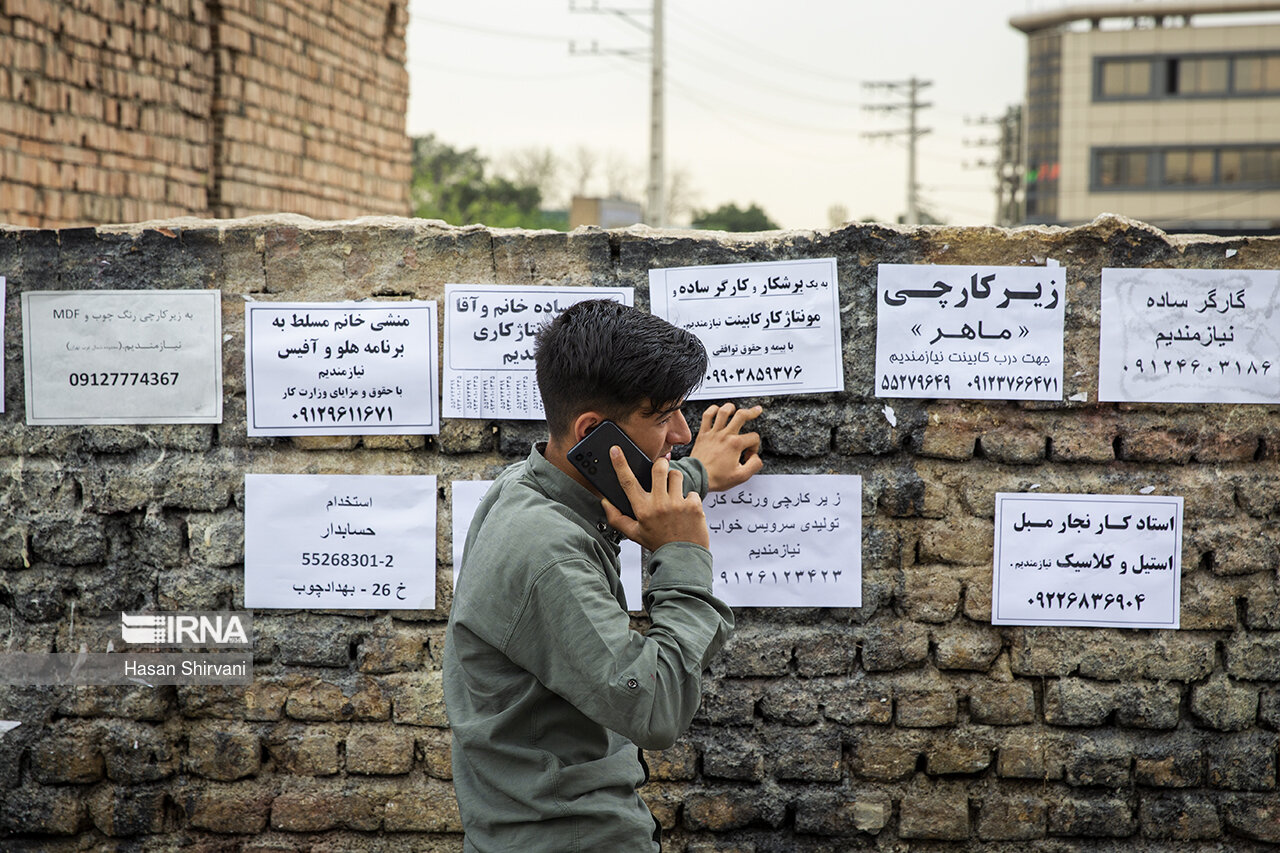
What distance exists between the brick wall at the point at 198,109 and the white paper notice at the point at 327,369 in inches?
108

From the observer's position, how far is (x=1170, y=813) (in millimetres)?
2887

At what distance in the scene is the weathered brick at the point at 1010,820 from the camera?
9.53 feet

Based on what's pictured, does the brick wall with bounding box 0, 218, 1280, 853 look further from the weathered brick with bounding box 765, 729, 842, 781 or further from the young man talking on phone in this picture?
the young man talking on phone

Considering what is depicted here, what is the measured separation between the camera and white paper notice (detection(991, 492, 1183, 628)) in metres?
2.90

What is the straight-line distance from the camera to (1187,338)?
9.50 feet

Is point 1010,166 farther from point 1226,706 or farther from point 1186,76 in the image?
point 1226,706

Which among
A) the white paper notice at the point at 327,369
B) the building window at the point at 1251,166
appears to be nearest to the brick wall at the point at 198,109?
the white paper notice at the point at 327,369

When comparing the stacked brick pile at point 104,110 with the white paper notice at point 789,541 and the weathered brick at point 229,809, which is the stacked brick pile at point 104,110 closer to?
the weathered brick at point 229,809

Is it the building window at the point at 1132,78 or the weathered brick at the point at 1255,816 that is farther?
the building window at the point at 1132,78

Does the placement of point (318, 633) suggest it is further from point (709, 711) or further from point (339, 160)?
point (339, 160)

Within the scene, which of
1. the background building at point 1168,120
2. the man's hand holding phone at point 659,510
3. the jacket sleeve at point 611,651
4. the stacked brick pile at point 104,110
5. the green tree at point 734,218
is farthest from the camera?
the background building at point 1168,120

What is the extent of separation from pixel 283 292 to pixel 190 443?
512 millimetres

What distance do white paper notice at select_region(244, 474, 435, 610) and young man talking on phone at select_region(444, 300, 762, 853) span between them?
3.64ft

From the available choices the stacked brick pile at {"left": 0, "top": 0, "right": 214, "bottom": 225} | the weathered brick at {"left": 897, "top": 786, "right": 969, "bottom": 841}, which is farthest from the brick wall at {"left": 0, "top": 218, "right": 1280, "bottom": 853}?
the stacked brick pile at {"left": 0, "top": 0, "right": 214, "bottom": 225}
